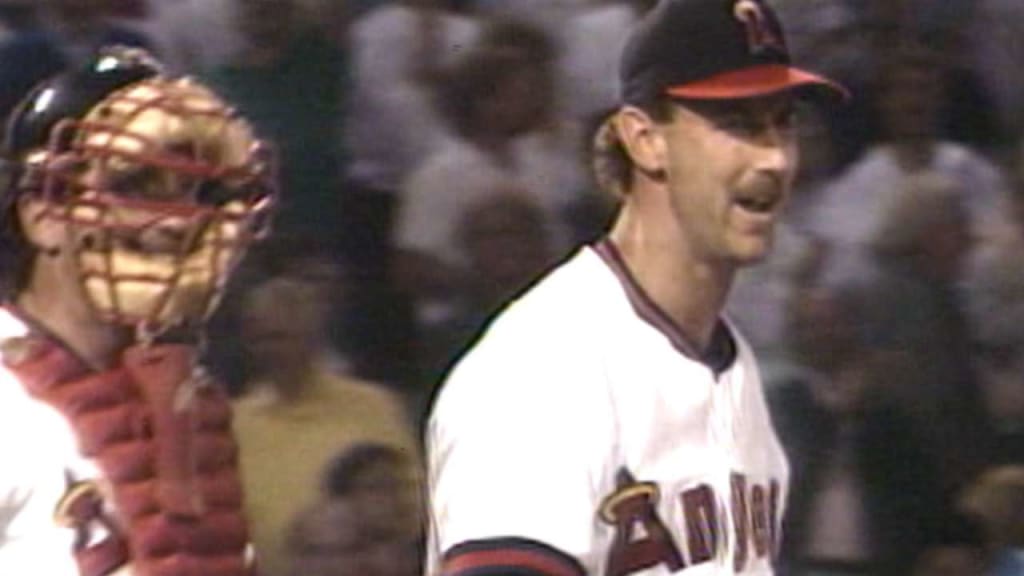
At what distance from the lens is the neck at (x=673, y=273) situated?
341 cm

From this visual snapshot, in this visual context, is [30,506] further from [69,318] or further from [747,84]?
[747,84]

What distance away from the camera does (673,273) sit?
3410 mm

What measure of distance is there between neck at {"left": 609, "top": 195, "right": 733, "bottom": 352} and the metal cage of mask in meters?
0.46

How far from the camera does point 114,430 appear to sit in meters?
3.08

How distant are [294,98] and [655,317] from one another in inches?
29.2

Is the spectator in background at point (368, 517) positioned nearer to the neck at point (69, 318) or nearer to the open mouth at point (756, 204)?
the open mouth at point (756, 204)

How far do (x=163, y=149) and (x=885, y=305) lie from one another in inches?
58.0

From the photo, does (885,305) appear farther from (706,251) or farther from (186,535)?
(186,535)

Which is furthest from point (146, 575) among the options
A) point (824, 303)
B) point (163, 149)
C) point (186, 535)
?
point (824, 303)

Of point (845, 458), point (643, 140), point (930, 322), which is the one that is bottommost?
point (845, 458)

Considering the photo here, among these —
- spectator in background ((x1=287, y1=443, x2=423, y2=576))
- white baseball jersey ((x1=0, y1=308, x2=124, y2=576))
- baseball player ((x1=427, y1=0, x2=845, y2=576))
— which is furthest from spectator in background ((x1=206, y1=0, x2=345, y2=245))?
white baseball jersey ((x1=0, y1=308, x2=124, y2=576))

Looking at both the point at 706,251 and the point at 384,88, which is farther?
the point at 384,88

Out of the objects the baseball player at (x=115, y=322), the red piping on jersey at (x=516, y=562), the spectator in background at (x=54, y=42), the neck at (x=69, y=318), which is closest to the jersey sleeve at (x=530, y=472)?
the red piping on jersey at (x=516, y=562)

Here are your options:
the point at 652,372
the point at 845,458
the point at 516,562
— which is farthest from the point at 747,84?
the point at 845,458
